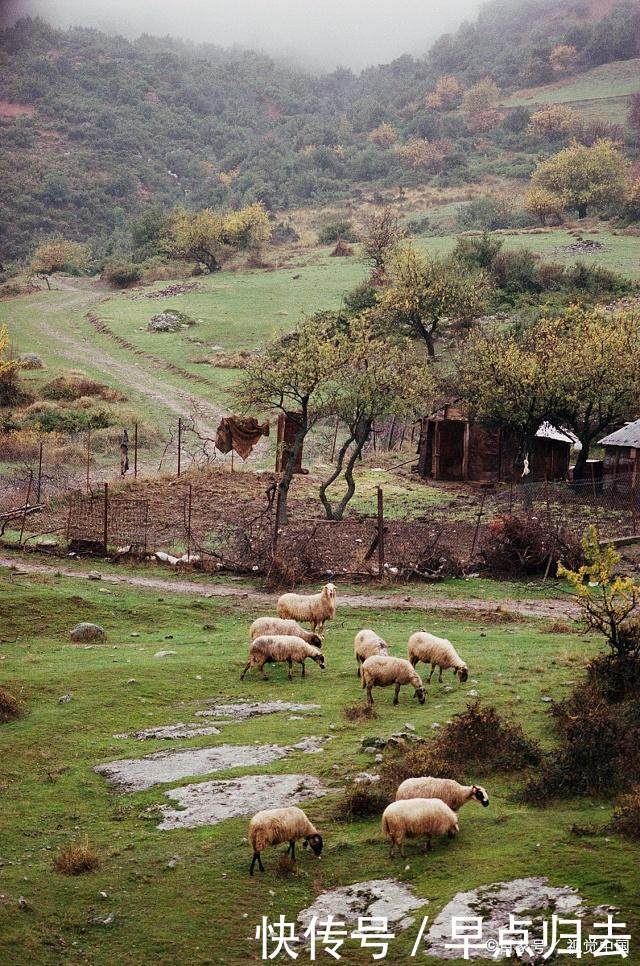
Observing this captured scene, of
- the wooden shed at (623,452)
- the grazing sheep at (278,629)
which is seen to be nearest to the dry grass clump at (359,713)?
the grazing sheep at (278,629)

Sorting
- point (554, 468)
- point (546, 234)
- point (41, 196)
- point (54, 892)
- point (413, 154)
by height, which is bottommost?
point (54, 892)

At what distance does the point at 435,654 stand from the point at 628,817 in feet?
22.2

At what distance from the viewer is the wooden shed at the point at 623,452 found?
36.6 metres

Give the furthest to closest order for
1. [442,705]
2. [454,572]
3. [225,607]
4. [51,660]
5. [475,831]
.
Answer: [454,572] → [225,607] → [51,660] → [442,705] → [475,831]

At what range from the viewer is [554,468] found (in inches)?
1639

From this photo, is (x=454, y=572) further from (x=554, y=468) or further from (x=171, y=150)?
(x=171, y=150)

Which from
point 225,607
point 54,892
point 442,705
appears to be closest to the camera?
point 54,892

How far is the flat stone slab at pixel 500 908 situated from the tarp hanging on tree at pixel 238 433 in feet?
104

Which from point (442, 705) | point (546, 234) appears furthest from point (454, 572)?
point (546, 234)

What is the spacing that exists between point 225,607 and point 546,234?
7310 centimetres

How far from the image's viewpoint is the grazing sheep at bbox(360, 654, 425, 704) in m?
15.7

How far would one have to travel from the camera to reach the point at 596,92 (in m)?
166

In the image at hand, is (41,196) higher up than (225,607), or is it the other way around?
(41,196)

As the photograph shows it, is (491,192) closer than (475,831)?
No
